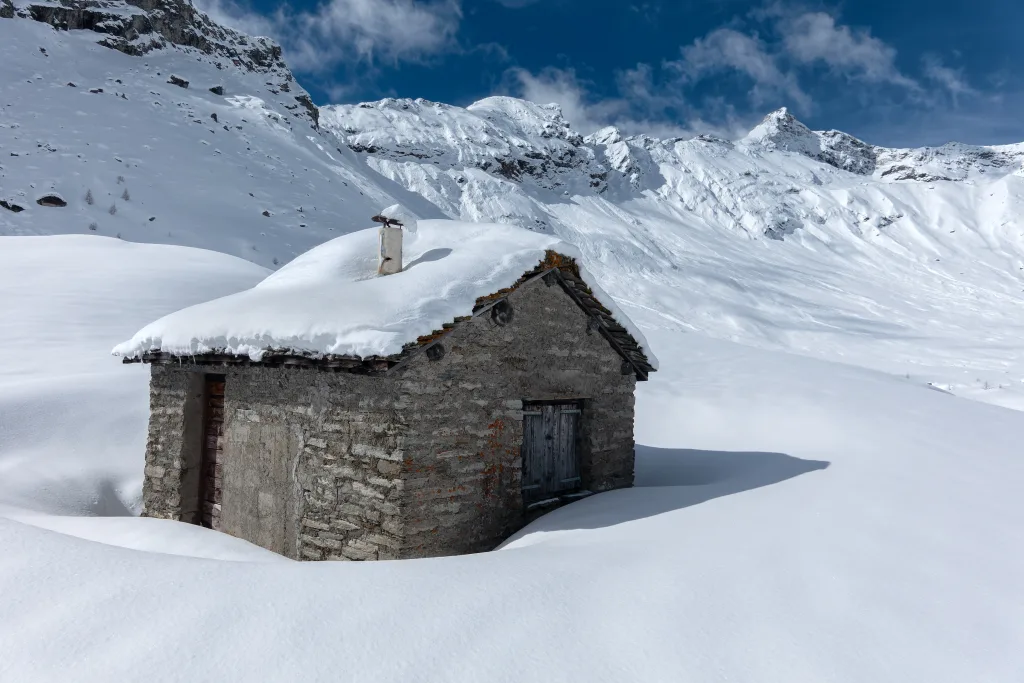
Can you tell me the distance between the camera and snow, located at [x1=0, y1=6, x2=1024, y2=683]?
320 centimetres

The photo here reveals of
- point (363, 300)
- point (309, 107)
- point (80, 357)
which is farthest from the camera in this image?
point (309, 107)

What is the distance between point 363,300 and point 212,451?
3.09 meters

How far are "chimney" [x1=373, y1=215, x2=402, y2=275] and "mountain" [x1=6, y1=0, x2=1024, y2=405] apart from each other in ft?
58.9

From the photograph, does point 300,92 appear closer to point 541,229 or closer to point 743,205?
point 541,229

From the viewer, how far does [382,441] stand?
5809mm

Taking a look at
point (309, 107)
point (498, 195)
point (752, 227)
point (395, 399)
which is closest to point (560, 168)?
point (498, 195)

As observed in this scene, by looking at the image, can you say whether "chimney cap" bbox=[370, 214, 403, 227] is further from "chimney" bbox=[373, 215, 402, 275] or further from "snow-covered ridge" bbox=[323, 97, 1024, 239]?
"snow-covered ridge" bbox=[323, 97, 1024, 239]

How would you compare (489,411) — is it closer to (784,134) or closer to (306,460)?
(306,460)

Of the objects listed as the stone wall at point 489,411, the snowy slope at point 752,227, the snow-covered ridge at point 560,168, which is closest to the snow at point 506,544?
the stone wall at point 489,411

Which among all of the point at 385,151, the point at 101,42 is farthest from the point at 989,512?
the point at 385,151

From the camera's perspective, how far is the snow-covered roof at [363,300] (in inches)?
226

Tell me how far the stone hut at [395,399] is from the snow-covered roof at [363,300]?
24mm

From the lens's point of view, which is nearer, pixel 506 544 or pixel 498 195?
pixel 506 544

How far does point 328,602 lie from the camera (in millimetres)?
3531
